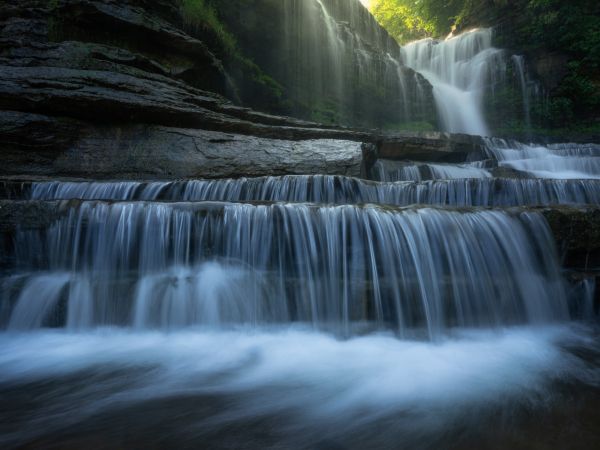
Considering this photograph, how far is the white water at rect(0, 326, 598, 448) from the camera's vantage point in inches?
66.0

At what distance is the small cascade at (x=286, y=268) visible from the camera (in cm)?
323

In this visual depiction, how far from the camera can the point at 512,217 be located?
12.4ft

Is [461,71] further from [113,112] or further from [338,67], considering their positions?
[113,112]

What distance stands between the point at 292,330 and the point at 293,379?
889mm

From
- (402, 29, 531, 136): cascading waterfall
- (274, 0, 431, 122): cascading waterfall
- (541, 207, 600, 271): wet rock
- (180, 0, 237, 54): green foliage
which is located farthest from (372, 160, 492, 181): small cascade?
(402, 29, 531, 136): cascading waterfall

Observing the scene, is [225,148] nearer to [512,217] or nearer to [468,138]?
[512,217]

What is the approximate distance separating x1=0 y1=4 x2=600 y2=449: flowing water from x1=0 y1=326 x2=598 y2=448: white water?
0.6 inches

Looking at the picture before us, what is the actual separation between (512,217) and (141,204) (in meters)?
4.23

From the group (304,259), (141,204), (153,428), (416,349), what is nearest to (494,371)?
(416,349)

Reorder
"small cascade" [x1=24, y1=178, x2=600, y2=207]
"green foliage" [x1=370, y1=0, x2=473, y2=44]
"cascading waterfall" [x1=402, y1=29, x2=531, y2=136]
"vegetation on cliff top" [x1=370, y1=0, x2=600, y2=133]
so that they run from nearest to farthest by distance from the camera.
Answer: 1. "small cascade" [x1=24, y1=178, x2=600, y2=207]
2. "vegetation on cliff top" [x1=370, y1=0, x2=600, y2=133]
3. "cascading waterfall" [x1=402, y1=29, x2=531, y2=136]
4. "green foliage" [x1=370, y1=0, x2=473, y2=44]

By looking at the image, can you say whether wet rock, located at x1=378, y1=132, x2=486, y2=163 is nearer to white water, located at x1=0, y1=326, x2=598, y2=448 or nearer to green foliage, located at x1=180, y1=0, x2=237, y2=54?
green foliage, located at x1=180, y1=0, x2=237, y2=54

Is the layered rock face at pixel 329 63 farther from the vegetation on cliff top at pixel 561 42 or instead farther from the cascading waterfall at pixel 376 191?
the cascading waterfall at pixel 376 191

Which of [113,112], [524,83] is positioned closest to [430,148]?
[113,112]

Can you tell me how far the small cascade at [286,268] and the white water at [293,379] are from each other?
0.23 meters
